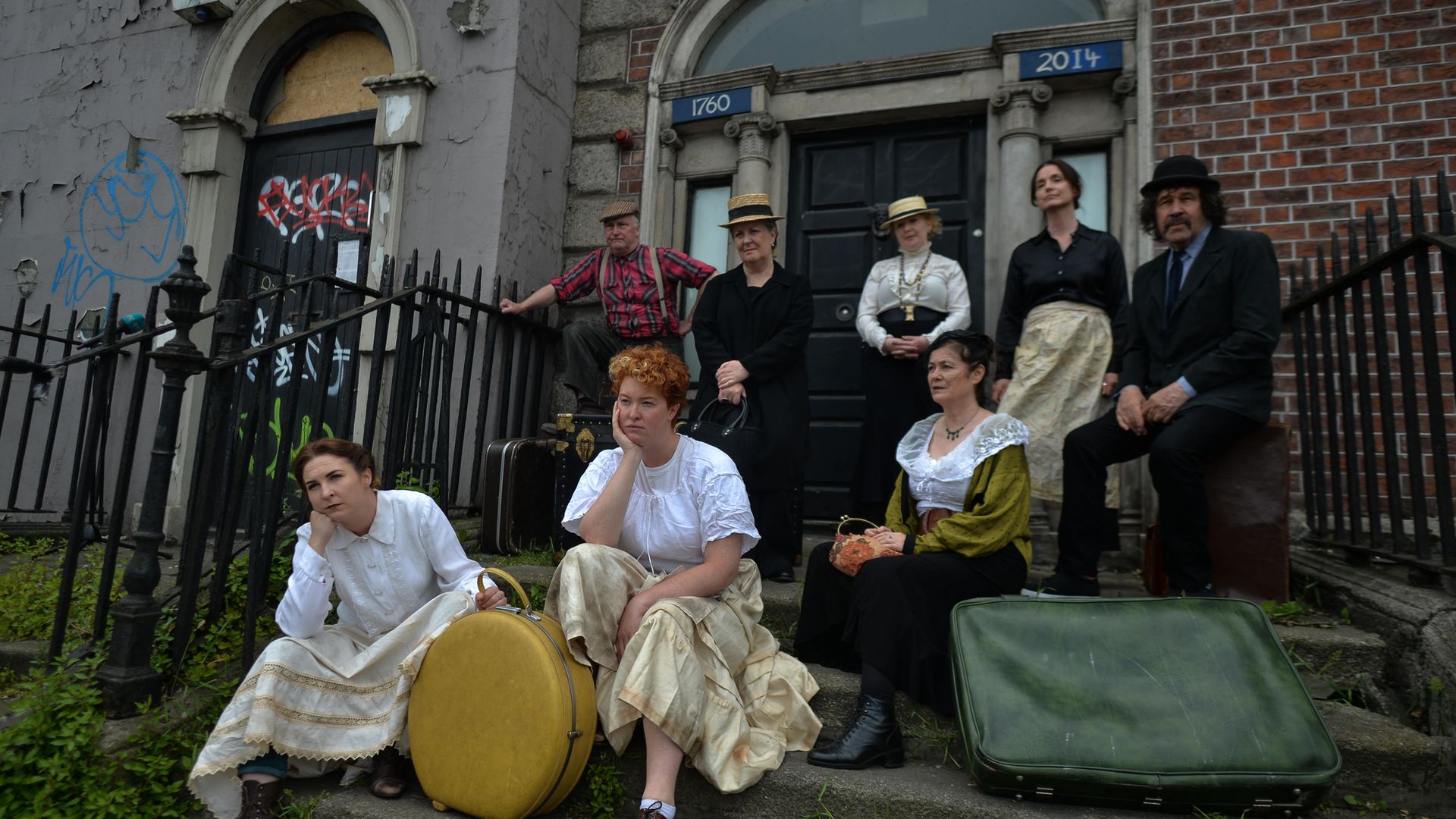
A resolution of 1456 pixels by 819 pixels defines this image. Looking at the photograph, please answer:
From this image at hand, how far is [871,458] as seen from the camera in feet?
15.4

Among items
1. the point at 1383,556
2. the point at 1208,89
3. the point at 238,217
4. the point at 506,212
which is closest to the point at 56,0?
the point at 238,217

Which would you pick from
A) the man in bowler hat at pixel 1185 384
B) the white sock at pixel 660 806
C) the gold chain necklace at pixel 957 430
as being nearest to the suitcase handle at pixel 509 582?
the white sock at pixel 660 806

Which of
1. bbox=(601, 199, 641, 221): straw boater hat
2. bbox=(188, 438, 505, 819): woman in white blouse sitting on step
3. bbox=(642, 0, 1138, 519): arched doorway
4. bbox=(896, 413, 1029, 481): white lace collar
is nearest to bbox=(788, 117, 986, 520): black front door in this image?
bbox=(642, 0, 1138, 519): arched doorway

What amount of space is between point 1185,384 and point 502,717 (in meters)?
2.82

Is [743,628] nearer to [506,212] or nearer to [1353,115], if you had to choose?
[506,212]

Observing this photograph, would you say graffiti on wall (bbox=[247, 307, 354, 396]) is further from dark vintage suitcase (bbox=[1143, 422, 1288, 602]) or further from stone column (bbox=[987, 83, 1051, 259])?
dark vintage suitcase (bbox=[1143, 422, 1288, 602])

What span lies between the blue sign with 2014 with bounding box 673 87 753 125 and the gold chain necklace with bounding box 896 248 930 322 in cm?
209

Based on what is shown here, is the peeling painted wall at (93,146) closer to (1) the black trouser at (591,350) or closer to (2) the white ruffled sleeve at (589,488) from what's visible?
(1) the black trouser at (591,350)

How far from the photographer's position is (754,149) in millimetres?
5930

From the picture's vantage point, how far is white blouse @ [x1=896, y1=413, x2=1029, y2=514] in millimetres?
3092

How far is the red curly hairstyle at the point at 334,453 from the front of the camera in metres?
2.82

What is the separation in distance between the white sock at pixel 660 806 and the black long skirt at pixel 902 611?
78cm

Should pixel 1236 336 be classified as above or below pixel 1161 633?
above

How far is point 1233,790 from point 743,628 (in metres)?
1.43
